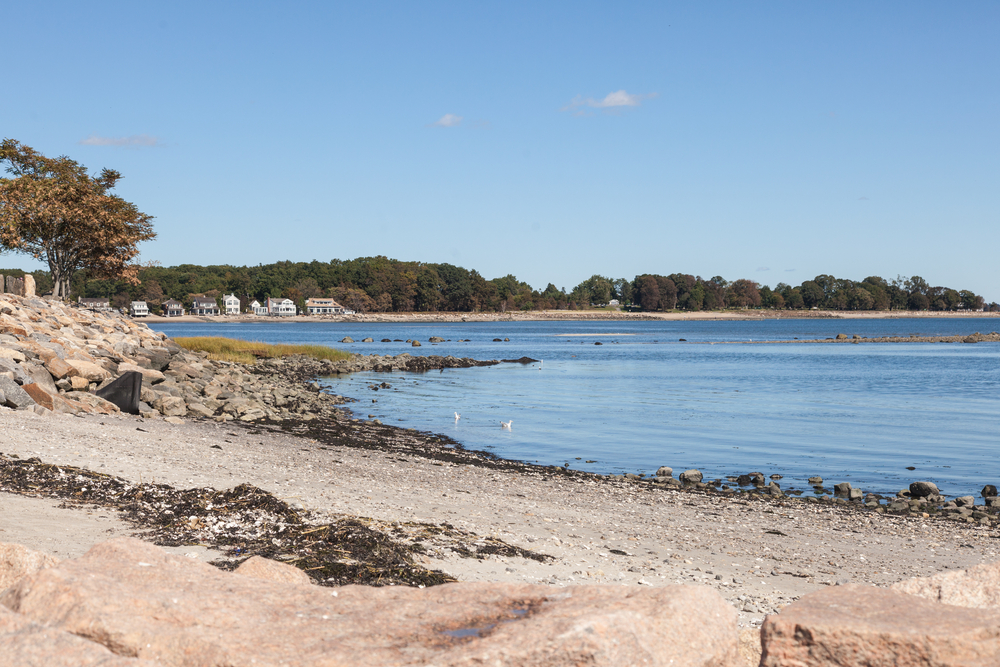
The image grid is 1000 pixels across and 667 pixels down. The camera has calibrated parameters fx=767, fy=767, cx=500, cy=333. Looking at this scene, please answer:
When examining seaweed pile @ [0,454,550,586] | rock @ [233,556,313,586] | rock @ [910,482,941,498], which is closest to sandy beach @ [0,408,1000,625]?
seaweed pile @ [0,454,550,586]

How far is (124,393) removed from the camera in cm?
2206

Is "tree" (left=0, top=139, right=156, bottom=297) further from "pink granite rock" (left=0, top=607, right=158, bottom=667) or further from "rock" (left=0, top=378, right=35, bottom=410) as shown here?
"pink granite rock" (left=0, top=607, right=158, bottom=667)

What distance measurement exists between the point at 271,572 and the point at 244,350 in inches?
2076

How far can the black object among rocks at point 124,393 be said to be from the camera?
21.8m

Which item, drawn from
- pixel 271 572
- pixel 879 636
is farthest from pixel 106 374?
pixel 879 636

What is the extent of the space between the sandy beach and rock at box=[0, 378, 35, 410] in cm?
91

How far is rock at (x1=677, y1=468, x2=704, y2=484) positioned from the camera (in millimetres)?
19219

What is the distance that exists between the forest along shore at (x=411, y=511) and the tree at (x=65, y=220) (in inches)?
1168

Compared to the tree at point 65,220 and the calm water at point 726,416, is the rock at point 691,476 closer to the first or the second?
the calm water at point 726,416

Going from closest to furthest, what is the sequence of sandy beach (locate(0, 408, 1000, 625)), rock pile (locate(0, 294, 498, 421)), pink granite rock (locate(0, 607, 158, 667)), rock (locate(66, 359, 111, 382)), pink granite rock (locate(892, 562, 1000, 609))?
1. pink granite rock (locate(0, 607, 158, 667))
2. pink granite rock (locate(892, 562, 1000, 609))
3. sandy beach (locate(0, 408, 1000, 625))
4. rock pile (locate(0, 294, 498, 421))
5. rock (locate(66, 359, 111, 382))

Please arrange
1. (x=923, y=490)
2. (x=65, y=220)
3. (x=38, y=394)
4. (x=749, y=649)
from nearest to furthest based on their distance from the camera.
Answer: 1. (x=749, y=649)
2. (x=923, y=490)
3. (x=38, y=394)
4. (x=65, y=220)

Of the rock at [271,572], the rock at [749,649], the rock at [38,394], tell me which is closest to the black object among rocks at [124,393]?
the rock at [38,394]

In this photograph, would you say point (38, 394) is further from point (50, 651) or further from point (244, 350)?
point (244, 350)

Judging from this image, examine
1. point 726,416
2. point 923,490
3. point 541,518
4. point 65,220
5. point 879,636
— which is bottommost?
point 726,416
